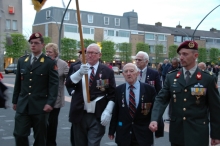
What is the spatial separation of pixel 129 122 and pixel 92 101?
71 cm

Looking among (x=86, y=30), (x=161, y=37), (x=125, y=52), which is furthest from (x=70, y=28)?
(x=161, y=37)

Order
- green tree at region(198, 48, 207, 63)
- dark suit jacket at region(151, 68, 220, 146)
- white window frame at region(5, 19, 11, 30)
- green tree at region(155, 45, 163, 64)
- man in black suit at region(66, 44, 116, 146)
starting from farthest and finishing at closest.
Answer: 1. green tree at region(198, 48, 207, 63)
2. green tree at region(155, 45, 163, 64)
3. white window frame at region(5, 19, 11, 30)
4. man in black suit at region(66, 44, 116, 146)
5. dark suit jacket at region(151, 68, 220, 146)

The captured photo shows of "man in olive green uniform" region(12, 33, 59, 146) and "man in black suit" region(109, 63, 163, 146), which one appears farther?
"man in olive green uniform" region(12, 33, 59, 146)

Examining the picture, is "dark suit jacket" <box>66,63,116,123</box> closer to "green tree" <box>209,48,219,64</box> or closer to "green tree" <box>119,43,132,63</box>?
"green tree" <box>119,43,132,63</box>

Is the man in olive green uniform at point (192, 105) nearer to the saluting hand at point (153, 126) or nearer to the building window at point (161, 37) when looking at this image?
the saluting hand at point (153, 126)

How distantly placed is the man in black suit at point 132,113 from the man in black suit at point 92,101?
219 millimetres

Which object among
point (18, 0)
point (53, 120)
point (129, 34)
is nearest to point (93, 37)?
point (129, 34)

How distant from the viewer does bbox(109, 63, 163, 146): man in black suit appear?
4.55 meters

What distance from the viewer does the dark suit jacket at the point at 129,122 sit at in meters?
4.54

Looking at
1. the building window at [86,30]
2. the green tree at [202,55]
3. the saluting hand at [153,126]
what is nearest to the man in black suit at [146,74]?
the saluting hand at [153,126]

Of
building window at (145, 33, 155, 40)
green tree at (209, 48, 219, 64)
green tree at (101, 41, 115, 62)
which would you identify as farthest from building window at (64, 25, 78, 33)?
green tree at (209, 48, 219, 64)

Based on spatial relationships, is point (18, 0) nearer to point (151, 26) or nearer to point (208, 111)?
point (151, 26)

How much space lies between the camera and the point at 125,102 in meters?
4.63

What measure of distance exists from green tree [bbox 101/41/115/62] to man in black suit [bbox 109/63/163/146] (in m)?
62.2
